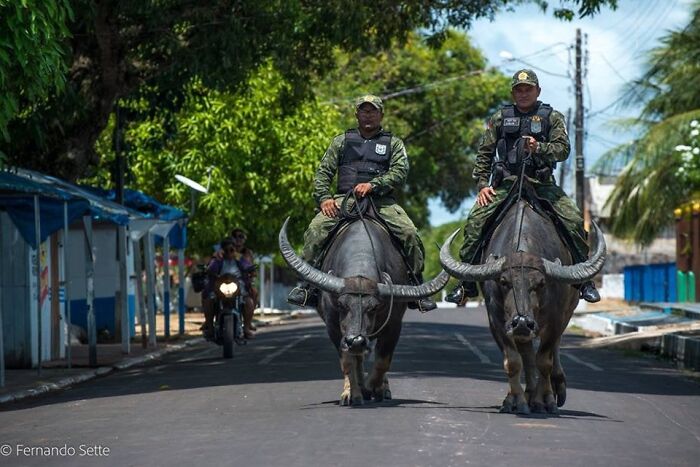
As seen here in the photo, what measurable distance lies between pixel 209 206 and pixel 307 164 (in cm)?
310

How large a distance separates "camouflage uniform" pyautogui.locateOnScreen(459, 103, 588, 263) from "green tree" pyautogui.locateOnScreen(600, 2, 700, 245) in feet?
73.7

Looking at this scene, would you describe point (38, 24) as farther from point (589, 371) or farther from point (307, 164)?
point (307, 164)

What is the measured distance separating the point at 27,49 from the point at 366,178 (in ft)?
11.5

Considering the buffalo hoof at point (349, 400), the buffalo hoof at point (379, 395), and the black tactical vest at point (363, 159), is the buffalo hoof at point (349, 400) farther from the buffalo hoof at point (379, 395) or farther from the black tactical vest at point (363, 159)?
the black tactical vest at point (363, 159)

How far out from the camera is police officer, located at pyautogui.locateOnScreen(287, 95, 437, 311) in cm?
1471

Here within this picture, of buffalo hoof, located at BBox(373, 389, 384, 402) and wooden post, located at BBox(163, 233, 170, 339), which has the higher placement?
wooden post, located at BBox(163, 233, 170, 339)

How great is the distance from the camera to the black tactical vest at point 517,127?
46.3 feet

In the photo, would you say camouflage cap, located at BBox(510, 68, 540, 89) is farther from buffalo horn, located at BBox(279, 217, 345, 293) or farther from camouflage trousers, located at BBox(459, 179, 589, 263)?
buffalo horn, located at BBox(279, 217, 345, 293)

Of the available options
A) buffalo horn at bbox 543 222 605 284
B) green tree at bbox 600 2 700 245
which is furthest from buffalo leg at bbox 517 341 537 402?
green tree at bbox 600 2 700 245

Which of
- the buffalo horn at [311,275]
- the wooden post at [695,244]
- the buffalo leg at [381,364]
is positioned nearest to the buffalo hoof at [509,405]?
the buffalo leg at [381,364]

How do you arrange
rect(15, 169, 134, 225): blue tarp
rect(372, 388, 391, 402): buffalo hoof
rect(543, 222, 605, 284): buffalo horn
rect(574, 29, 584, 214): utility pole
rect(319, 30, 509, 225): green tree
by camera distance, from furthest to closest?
1. rect(319, 30, 509, 225): green tree
2. rect(574, 29, 584, 214): utility pole
3. rect(15, 169, 134, 225): blue tarp
4. rect(372, 388, 391, 402): buffalo hoof
5. rect(543, 222, 605, 284): buffalo horn

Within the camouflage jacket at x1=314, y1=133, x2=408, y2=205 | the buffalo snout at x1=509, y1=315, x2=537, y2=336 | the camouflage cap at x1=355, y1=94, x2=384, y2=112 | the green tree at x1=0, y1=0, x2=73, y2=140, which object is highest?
the green tree at x1=0, y1=0, x2=73, y2=140

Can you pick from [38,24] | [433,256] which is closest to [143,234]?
[38,24]

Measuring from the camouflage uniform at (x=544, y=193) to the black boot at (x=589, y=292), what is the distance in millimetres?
281
